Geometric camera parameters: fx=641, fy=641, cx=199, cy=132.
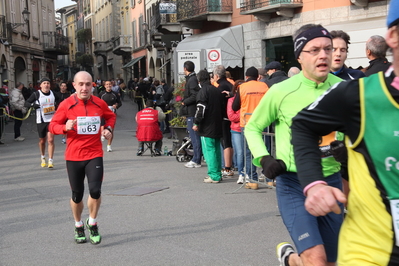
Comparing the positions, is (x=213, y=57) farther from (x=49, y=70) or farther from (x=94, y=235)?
(x=49, y=70)

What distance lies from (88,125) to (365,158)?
198 inches

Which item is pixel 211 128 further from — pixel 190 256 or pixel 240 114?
pixel 190 256

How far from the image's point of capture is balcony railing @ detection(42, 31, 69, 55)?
2164 inches

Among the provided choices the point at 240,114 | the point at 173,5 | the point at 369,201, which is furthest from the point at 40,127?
Answer: the point at 173,5

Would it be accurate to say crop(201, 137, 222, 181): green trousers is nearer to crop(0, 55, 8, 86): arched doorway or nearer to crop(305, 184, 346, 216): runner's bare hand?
crop(305, 184, 346, 216): runner's bare hand

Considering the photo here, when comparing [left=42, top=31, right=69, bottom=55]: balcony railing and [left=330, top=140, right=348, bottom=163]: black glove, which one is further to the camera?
[left=42, top=31, right=69, bottom=55]: balcony railing

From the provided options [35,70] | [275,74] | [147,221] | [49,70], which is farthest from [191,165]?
[49,70]

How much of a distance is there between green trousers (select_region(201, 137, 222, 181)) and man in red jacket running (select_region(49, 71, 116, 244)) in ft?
13.7

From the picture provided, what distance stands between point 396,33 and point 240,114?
8065mm

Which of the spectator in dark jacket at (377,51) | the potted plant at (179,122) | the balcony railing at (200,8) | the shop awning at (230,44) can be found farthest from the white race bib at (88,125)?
the balcony railing at (200,8)

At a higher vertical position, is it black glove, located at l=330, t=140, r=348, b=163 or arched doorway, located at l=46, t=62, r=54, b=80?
arched doorway, located at l=46, t=62, r=54, b=80

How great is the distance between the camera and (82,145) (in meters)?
6.98

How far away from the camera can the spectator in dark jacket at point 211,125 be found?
11359mm

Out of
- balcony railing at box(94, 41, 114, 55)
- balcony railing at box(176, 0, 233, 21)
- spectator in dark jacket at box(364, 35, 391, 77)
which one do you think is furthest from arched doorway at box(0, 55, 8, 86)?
spectator in dark jacket at box(364, 35, 391, 77)
